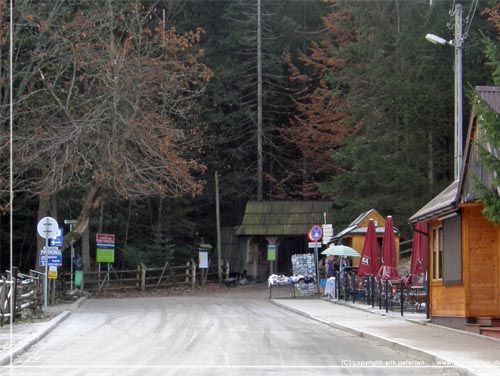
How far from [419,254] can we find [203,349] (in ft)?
39.8

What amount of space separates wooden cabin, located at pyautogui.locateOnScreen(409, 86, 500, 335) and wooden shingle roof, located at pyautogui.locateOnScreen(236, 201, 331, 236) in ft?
84.0

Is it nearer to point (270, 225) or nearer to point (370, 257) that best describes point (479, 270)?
point (370, 257)

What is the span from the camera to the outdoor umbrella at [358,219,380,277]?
96.3 feet

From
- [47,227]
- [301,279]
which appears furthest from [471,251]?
[301,279]

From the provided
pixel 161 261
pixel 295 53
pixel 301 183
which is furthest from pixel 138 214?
pixel 295 53

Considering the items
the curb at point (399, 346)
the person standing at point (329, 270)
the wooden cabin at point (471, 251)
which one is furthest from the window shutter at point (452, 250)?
the person standing at point (329, 270)

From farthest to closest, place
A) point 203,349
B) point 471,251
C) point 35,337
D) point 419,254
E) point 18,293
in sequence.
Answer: point 419,254 < point 18,293 < point 471,251 < point 35,337 < point 203,349

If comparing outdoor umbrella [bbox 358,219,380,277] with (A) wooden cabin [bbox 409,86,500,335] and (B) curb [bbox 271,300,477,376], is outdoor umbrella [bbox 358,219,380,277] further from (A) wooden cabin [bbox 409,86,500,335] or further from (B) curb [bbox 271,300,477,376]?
(A) wooden cabin [bbox 409,86,500,335]

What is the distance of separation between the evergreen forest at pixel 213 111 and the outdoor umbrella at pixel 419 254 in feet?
23.0

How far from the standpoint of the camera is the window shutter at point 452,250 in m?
19.0

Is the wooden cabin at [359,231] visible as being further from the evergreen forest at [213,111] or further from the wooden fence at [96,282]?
the wooden fence at [96,282]

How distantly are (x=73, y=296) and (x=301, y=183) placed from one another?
25.6 metres

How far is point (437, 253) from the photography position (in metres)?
21.6

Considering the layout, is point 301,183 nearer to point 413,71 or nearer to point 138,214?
point 138,214
